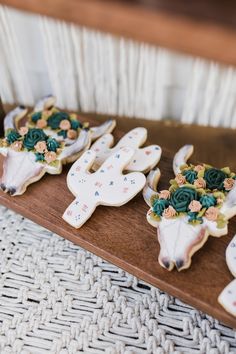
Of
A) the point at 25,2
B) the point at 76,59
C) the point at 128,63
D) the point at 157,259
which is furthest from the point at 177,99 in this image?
the point at 25,2

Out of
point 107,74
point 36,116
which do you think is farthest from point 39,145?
point 107,74

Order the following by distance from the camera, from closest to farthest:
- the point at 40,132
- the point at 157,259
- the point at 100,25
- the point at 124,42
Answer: the point at 100,25 < the point at 157,259 < the point at 40,132 < the point at 124,42

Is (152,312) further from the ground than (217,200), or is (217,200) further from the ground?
(217,200)

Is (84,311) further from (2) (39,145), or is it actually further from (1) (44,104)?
(1) (44,104)

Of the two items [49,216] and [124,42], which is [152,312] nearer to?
[49,216]

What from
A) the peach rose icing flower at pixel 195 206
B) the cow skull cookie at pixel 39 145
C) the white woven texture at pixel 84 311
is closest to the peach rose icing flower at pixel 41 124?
the cow skull cookie at pixel 39 145

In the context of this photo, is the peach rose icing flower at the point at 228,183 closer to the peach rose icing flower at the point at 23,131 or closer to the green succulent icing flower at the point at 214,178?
the green succulent icing flower at the point at 214,178
